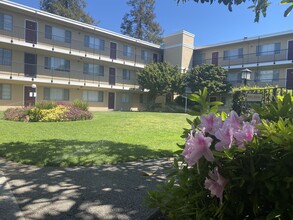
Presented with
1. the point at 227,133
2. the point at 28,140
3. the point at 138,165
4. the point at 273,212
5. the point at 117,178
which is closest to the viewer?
the point at 273,212

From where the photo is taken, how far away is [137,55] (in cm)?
3662

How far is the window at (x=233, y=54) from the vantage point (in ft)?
113

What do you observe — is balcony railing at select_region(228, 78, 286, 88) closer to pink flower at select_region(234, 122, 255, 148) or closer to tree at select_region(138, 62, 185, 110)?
tree at select_region(138, 62, 185, 110)

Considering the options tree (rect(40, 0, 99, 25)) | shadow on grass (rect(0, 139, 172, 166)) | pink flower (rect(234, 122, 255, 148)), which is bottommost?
shadow on grass (rect(0, 139, 172, 166))

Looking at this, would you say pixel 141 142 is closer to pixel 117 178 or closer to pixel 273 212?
pixel 117 178

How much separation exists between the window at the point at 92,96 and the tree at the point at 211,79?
11089 millimetres

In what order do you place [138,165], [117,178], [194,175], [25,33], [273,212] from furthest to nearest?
[25,33], [138,165], [117,178], [194,175], [273,212]

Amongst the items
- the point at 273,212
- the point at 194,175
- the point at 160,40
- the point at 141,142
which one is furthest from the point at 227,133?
the point at 160,40

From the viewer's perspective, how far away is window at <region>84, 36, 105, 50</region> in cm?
3158

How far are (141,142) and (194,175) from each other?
8.28m

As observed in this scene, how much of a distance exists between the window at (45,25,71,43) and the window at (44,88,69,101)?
5.39m

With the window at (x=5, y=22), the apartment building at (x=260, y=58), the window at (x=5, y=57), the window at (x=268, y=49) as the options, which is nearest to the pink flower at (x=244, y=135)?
the window at (x=5, y=57)

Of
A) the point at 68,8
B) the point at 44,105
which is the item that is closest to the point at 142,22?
the point at 68,8

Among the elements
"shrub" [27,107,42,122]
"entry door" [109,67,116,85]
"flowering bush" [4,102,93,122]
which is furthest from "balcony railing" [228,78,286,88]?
"shrub" [27,107,42,122]
